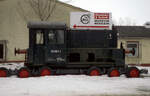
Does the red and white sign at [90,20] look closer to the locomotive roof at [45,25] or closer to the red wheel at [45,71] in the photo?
the locomotive roof at [45,25]

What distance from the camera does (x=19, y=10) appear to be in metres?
21.6

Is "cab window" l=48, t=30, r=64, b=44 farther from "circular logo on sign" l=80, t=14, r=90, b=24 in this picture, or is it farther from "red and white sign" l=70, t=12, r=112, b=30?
"circular logo on sign" l=80, t=14, r=90, b=24

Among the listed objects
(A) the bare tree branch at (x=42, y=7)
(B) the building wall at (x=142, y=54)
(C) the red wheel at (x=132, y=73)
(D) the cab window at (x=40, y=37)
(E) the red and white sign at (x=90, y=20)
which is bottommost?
(C) the red wheel at (x=132, y=73)

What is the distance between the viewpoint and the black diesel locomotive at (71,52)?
482 inches

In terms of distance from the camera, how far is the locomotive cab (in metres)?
12.2

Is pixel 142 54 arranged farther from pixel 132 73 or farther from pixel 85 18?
pixel 85 18

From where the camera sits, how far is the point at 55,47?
12297mm

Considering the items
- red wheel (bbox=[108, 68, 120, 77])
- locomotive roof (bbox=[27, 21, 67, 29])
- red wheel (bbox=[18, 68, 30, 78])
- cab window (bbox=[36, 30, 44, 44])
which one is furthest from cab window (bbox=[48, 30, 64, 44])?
red wheel (bbox=[108, 68, 120, 77])

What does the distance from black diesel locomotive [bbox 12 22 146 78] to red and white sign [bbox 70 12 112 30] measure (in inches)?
12.4

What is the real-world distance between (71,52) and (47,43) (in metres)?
1.58

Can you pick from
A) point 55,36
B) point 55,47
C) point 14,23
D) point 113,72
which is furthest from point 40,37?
point 14,23

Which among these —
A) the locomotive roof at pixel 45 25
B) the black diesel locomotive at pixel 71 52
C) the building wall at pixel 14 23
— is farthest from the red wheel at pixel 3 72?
the building wall at pixel 14 23

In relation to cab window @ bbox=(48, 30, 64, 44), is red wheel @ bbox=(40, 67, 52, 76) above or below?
below

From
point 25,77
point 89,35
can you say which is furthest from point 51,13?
point 25,77
